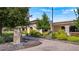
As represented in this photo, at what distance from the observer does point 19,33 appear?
28.5ft

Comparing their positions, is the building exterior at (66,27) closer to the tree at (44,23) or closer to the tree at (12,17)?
the tree at (44,23)

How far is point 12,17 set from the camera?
28.4 feet

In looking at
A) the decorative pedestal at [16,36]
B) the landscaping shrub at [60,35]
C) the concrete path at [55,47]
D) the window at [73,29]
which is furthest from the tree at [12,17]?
the window at [73,29]

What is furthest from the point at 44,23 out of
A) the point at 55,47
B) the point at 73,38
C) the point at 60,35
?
the point at 73,38

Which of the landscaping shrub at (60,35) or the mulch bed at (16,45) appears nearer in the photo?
the mulch bed at (16,45)

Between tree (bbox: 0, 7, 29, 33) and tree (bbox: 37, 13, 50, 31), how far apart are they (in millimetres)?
317

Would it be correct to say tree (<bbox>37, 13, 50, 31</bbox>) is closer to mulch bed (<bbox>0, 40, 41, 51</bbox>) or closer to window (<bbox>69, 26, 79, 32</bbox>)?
mulch bed (<bbox>0, 40, 41, 51</bbox>)

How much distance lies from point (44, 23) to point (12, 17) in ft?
2.08

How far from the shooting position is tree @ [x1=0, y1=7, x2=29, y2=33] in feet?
28.3

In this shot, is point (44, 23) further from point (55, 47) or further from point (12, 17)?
point (12, 17)

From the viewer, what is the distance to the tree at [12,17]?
8.62 metres

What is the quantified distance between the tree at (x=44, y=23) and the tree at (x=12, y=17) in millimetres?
317

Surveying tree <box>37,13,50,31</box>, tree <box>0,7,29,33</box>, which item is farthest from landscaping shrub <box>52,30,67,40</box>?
tree <box>0,7,29,33</box>
